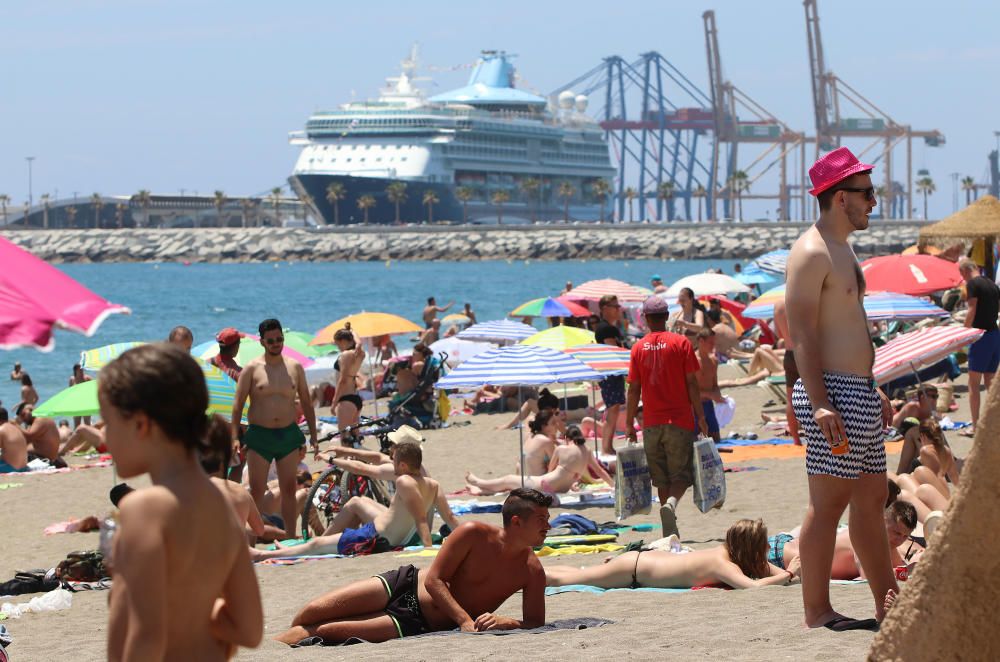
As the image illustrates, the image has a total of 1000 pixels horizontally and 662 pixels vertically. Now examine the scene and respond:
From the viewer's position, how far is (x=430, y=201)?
10775cm

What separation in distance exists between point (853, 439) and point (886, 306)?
329 inches

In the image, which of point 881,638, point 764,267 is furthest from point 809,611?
point 764,267

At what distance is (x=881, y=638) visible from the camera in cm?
305

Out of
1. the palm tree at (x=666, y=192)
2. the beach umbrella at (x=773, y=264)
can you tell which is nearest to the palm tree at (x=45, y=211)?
the palm tree at (x=666, y=192)

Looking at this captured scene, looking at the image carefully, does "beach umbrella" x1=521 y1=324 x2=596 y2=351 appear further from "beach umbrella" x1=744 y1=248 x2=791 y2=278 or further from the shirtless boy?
"beach umbrella" x1=744 y1=248 x2=791 y2=278

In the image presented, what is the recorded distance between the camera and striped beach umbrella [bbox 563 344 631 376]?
1003cm

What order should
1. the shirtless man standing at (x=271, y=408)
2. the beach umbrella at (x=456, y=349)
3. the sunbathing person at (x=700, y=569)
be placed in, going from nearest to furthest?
the sunbathing person at (x=700, y=569)
the shirtless man standing at (x=271, y=408)
the beach umbrella at (x=456, y=349)

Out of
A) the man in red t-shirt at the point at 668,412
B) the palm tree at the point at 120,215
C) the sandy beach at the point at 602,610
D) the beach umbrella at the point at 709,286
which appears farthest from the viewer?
the palm tree at the point at 120,215

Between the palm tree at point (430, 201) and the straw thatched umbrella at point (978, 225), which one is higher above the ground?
the palm tree at point (430, 201)

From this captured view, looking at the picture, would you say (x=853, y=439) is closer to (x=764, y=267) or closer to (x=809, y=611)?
(x=809, y=611)

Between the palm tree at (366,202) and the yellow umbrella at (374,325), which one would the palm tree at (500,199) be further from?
the yellow umbrella at (374,325)

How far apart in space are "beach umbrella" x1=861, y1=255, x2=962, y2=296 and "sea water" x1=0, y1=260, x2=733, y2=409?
1510cm

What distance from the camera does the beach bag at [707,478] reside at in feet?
22.7

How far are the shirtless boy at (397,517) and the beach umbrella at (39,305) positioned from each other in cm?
397
